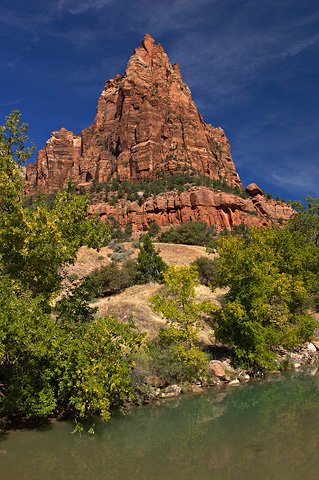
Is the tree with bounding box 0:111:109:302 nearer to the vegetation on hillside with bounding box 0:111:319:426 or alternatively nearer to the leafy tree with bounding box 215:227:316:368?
the vegetation on hillside with bounding box 0:111:319:426

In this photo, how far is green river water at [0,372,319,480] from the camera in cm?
743

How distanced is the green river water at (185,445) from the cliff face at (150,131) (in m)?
74.4

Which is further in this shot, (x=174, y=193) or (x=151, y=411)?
(x=174, y=193)

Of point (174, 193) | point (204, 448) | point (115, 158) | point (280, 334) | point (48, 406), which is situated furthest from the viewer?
point (115, 158)

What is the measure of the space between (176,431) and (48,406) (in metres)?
3.90

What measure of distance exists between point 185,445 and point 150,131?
3519 inches

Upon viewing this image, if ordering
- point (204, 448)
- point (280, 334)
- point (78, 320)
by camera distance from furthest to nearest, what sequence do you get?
1. point (280, 334)
2. point (78, 320)
3. point (204, 448)

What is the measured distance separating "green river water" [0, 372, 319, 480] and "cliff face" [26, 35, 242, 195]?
74401mm

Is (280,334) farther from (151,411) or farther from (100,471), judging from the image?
(100,471)

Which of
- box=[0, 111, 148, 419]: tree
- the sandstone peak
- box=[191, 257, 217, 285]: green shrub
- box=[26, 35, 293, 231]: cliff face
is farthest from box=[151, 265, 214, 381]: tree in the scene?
the sandstone peak

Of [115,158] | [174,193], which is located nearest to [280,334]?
[174,193]

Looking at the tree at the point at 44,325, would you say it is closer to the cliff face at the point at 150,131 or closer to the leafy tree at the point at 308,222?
the leafy tree at the point at 308,222

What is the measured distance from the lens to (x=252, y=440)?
890cm

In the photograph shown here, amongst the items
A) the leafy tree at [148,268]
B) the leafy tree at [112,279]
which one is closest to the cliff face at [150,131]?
the leafy tree at [148,268]
